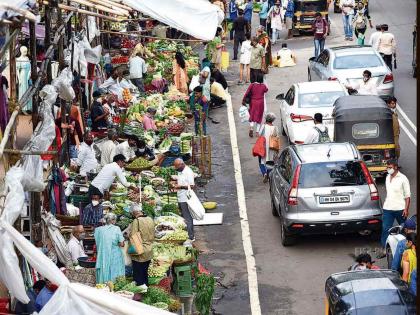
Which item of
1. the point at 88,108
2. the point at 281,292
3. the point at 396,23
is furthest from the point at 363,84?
the point at 396,23

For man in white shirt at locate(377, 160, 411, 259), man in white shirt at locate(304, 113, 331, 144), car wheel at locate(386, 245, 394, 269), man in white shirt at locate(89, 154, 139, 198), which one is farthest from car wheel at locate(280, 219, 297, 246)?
man in white shirt at locate(304, 113, 331, 144)

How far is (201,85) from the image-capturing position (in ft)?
102

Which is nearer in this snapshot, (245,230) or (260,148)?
(245,230)

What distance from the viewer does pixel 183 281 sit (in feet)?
64.4

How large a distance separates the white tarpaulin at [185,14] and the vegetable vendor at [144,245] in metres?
4.18

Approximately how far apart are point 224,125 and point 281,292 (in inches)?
489

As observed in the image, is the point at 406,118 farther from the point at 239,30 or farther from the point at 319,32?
the point at 239,30

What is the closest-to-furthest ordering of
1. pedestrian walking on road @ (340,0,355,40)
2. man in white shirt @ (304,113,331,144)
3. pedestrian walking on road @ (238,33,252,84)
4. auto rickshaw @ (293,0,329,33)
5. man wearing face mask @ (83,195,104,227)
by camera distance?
man wearing face mask @ (83,195,104,227), man in white shirt @ (304,113,331,144), pedestrian walking on road @ (238,33,252,84), pedestrian walking on road @ (340,0,355,40), auto rickshaw @ (293,0,329,33)

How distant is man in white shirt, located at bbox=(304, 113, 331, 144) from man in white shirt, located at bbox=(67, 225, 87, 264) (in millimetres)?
6723

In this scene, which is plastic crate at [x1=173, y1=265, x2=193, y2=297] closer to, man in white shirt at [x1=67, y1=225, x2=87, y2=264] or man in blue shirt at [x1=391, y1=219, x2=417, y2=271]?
man in white shirt at [x1=67, y1=225, x2=87, y2=264]

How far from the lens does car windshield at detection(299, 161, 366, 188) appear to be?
21875 millimetres

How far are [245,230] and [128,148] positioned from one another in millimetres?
3810

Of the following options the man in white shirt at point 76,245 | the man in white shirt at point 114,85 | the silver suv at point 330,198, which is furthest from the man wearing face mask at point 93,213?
the man in white shirt at point 114,85

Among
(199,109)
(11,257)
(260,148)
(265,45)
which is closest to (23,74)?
(199,109)
